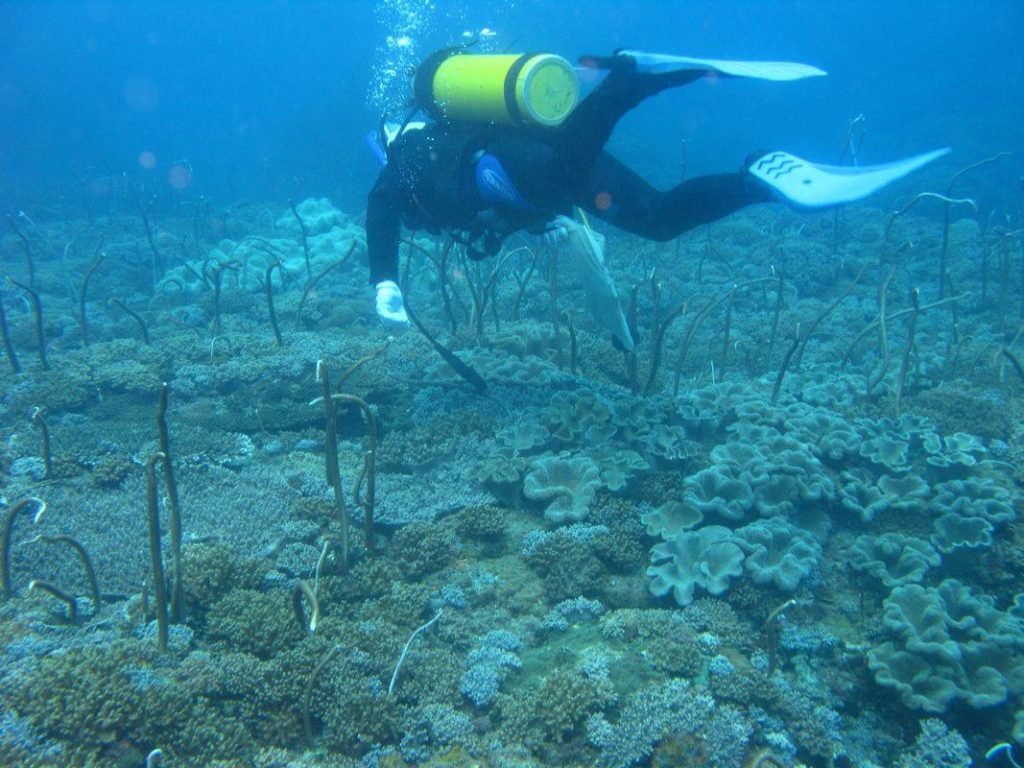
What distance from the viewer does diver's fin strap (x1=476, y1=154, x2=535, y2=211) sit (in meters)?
5.05

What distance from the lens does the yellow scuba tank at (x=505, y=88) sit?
15.8ft

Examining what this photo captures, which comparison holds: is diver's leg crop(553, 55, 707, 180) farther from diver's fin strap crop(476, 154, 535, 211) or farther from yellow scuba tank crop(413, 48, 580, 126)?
diver's fin strap crop(476, 154, 535, 211)

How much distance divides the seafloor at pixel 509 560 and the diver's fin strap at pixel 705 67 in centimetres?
253

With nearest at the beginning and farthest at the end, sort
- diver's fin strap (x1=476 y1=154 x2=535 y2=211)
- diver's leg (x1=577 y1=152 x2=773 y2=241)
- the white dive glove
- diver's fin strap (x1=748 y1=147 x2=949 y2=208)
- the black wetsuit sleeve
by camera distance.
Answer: diver's fin strap (x1=748 y1=147 x2=949 y2=208) < diver's fin strap (x1=476 y1=154 x2=535 y2=211) < diver's leg (x1=577 y1=152 x2=773 y2=241) < the white dive glove < the black wetsuit sleeve

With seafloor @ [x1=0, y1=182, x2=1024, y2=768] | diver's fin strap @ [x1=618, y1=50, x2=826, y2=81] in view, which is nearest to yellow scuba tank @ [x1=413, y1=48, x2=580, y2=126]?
diver's fin strap @ [x1=618, y1=50, x2=826, y2=81]

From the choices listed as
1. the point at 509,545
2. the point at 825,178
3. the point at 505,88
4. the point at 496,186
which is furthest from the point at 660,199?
the point at 509,545

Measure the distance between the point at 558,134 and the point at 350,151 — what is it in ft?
94.2

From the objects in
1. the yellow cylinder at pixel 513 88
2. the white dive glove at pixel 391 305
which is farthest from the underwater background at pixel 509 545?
the yellow cylinder at pixel 513 88

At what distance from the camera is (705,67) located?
4965mm

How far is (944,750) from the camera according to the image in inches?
123

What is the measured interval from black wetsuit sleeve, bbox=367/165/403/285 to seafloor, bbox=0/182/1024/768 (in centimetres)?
135

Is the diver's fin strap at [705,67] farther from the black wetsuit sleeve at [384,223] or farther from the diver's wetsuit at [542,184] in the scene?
the black wetsuit sleeve at [384,223]

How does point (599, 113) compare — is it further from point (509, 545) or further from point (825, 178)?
point (509, 545)

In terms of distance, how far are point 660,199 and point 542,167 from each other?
4.33 ft
